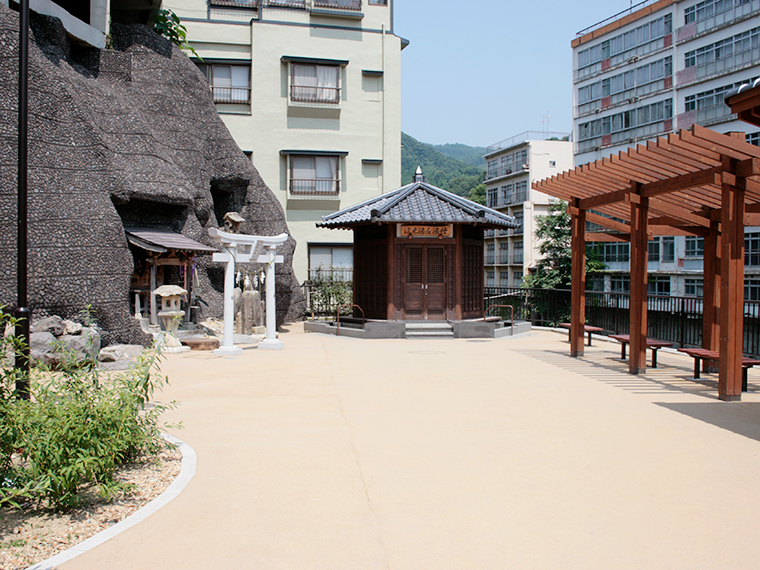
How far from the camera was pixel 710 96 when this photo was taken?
32.5 metres

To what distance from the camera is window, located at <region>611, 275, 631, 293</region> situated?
39625 mm

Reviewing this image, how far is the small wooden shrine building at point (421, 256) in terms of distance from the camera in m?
18.4

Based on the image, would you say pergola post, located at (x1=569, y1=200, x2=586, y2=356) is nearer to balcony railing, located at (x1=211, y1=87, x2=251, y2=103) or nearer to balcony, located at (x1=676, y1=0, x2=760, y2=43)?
balcony railing, located at (x1=211, y1=87, x2=251, y2=103)

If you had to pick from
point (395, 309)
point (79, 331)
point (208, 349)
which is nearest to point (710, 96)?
point (395, 309)

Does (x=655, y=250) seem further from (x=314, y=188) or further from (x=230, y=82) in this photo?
(x=230, y=82)

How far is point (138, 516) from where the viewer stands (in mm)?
4352

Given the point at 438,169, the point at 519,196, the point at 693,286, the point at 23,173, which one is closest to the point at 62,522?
the point at 23,173

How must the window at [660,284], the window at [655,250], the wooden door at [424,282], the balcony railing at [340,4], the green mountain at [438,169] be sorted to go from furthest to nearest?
the green mountain at [438,169] → the window at [655,250] → the window at [660,284] → the balcony railing at [340,4] → the wooden door at [424,282]

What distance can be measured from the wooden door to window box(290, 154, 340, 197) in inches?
420

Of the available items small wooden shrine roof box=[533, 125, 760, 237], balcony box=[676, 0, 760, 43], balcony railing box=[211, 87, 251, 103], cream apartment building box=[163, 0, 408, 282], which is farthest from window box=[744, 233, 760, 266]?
balcony railing box=[211, 87, 251, 103]

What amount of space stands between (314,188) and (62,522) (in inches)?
985

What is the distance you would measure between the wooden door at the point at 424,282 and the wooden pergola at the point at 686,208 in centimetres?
516

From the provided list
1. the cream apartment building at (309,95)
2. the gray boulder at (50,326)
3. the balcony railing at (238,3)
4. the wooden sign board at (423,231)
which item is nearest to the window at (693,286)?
the cream apartment building at (309,95)

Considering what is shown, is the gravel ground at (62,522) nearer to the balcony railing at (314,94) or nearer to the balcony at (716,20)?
the balcony railing at (314,94)
